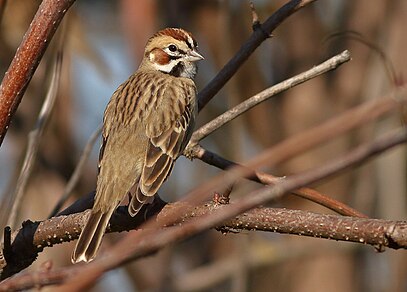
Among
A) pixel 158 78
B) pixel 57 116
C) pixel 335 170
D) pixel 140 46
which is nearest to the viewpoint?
pixel 335 170

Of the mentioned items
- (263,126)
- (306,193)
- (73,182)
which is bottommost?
(73,182)

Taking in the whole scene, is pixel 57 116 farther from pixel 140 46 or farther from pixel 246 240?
pixel 246 240

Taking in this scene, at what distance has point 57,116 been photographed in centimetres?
731

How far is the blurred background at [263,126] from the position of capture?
6902 millimetres

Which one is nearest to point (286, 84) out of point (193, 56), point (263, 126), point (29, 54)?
point (29, 54)

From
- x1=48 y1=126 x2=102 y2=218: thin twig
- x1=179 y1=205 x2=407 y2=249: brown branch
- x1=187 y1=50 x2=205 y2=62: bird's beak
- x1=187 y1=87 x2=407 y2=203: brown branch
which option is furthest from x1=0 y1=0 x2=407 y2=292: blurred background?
x1=187 y1=87 x2=407 y2=203: brown branch

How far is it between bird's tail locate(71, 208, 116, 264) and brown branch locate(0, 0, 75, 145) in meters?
0.71

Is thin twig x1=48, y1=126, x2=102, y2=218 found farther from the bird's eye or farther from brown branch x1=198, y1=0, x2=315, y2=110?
the bird's eye

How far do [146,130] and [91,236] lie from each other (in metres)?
1.17

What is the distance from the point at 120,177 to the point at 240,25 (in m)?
3.58

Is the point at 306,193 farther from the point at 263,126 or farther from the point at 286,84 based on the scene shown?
the point at 263,126

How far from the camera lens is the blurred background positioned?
22.6ft

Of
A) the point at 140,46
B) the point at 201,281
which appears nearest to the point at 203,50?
the point at 140,46

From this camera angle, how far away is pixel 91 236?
350 centimetres
